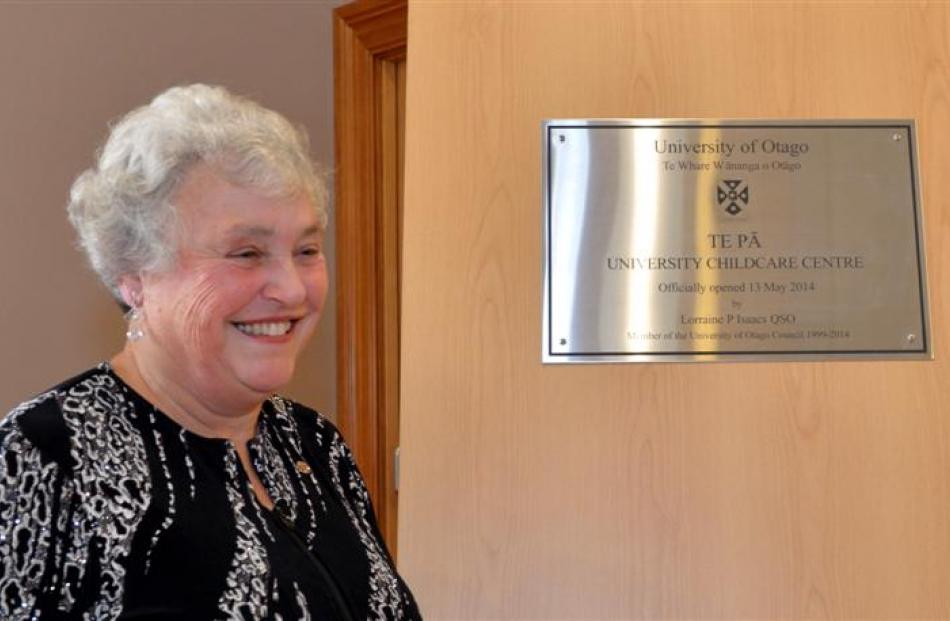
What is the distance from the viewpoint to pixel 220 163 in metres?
1.41

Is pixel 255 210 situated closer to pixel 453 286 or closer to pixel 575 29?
pixel 453 286

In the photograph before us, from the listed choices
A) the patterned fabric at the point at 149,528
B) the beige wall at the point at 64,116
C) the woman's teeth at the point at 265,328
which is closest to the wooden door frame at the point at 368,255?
the beige wall at the point at 64,116

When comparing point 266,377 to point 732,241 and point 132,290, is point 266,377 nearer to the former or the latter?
point 132,290

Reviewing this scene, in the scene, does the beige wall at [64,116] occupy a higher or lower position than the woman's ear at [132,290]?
higher

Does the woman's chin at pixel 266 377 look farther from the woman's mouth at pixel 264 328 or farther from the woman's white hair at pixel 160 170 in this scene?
the woman's white hair at pixel 160 170

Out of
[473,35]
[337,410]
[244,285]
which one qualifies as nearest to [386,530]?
[337,410]

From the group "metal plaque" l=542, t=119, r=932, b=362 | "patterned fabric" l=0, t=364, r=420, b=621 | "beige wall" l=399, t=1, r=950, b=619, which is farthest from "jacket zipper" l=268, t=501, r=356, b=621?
"metal plaque" l=542, t=119, r=932, b=362

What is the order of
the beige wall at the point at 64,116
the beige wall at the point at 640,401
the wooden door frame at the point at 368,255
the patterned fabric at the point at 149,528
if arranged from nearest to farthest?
the patterned fabric at the point at 149,528 < the beige wall at the point at 640,401 < the beige wall at the point at 64,116 < the wooden door frame at the point at 368,255

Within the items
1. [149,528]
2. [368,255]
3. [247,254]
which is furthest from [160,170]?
[368,255]

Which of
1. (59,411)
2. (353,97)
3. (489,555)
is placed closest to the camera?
(59,411)

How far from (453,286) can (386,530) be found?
1.29m

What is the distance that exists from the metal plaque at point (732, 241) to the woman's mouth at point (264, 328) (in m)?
0.63

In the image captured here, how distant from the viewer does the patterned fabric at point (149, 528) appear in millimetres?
1234

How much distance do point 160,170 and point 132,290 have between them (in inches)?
5.7
